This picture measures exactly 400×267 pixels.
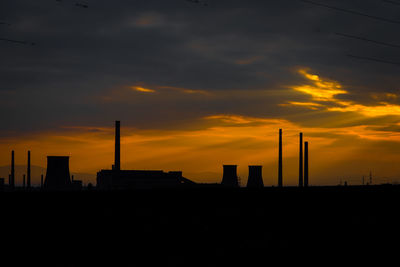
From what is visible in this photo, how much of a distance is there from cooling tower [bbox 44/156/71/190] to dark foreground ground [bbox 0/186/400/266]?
5644cm

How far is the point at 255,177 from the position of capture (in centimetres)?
9331

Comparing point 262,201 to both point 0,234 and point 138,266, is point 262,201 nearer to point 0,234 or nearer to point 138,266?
point 138,266

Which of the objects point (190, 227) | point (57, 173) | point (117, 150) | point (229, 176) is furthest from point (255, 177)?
point (190, 227)

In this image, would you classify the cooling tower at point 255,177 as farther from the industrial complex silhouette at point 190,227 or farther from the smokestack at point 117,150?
the industrial complex silhouette at point 190,227

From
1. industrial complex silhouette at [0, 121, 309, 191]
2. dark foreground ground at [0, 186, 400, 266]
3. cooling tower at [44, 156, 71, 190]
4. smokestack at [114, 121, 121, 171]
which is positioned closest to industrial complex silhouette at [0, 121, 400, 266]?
dark foreground ground at [0, 186, 400, 266]

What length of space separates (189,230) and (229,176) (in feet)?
253

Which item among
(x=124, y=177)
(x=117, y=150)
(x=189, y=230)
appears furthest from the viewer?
(x=117, y=150)

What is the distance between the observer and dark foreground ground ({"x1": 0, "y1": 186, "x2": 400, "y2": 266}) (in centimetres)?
1391

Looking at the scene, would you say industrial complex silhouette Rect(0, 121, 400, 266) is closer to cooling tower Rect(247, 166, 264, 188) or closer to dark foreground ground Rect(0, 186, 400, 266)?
dark foreground ground Rect(0, 186, 400, 266)

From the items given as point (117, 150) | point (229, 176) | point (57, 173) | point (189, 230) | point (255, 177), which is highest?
point (117, 150)

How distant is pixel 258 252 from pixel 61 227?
19.0 feet

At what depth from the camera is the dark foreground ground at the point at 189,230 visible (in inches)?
548

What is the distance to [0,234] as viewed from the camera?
14586 mm

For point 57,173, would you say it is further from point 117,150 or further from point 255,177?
point 255,177
